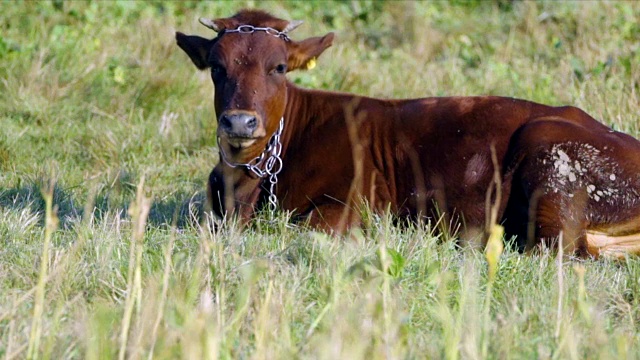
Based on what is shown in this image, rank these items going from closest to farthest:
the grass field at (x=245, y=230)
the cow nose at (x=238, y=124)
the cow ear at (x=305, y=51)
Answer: the grass field at (x=245, y=230)
the cow nose at (x=238, y=124)
the cow ear at (x=305, y=51)

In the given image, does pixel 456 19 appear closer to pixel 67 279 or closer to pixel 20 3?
pixel 20 3

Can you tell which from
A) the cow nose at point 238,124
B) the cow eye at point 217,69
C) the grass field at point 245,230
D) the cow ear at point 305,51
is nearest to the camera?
the grass field at point 245,230

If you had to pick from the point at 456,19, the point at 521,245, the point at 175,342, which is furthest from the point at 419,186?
the point at 456,19

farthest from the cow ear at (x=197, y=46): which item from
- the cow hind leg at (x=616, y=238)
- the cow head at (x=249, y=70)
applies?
the cow hind leg at (x=616, y=238)

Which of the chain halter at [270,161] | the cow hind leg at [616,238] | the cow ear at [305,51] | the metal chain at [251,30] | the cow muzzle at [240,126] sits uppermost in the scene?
the metal chain at [251,30]

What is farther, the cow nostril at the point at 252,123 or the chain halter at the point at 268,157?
the chain halter at the point at 268,157

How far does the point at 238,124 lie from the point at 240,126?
0.02 metres

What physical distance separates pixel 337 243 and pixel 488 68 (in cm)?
552

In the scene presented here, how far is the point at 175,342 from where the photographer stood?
3.77 meters

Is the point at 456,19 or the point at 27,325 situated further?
the point at 456,19

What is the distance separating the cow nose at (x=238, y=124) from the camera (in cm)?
595

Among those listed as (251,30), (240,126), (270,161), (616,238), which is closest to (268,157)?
(270,161)

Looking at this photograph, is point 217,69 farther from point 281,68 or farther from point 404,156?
point 404,156

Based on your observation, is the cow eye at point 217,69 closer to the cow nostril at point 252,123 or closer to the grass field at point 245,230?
the cow nostril at point 252,123
